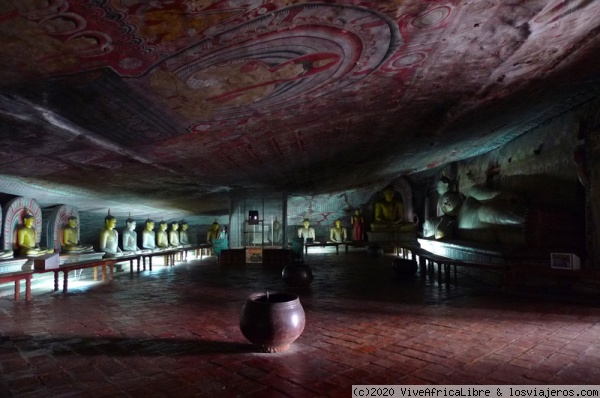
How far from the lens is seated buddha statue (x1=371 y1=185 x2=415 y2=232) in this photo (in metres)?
15.7

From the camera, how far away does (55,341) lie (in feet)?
13.0

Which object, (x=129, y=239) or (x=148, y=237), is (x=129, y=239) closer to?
(x=129, y=239)

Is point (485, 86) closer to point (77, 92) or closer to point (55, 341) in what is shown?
point (77, 92)

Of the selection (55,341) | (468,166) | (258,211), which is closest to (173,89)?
(55,341)

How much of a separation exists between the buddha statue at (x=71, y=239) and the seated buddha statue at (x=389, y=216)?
1109 centimetres

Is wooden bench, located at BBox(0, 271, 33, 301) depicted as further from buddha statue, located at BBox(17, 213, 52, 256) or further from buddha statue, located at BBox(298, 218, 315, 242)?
buddha statue, located at BBox(298, 218, 315, 242)

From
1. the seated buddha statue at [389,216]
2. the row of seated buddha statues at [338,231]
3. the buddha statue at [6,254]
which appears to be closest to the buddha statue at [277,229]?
the row of seated buddha statues at [338,231]

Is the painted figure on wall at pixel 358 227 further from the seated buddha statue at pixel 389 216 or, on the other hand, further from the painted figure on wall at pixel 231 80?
the painted figure on wall at pixel 231 80

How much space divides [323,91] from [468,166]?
31.6 ft

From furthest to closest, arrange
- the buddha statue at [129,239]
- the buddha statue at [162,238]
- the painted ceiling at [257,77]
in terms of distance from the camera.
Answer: the buddha statue at [162,238]
the buddha statue at [129,239]
the painted ceiling at [257,77]

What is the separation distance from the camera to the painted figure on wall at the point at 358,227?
16.9 meters

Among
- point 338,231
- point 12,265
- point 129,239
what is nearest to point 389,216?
point 338,231

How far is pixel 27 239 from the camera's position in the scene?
327 inches

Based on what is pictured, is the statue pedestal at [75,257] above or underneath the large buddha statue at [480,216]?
underneath
